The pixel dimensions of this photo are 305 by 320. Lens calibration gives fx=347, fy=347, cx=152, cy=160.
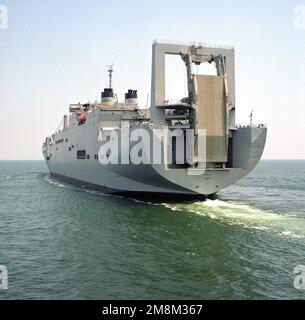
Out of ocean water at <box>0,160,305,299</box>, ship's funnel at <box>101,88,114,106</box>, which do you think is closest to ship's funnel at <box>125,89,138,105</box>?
ship's funnel at <box>101,88,114,106</box>

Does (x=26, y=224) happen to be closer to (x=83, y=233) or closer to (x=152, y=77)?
(x=83, y=233)

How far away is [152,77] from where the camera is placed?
2653 centimetres

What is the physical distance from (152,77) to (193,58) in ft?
12.6

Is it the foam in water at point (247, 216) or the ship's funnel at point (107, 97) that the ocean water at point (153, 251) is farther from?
the ship's funnel at point (107, 97)

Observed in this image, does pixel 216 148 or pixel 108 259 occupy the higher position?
pixel 216 148

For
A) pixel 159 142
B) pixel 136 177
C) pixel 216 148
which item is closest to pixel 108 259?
pixel 159 142

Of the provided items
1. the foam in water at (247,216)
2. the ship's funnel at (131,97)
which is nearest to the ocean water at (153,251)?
the foam in water at (247,216)

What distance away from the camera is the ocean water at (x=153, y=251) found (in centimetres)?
1097

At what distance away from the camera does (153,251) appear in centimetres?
1462

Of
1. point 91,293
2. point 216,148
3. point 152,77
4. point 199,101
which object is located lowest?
point 91,293

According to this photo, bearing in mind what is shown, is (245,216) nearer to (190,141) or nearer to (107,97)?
(190,141)

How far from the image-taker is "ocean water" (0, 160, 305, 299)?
11.0m
